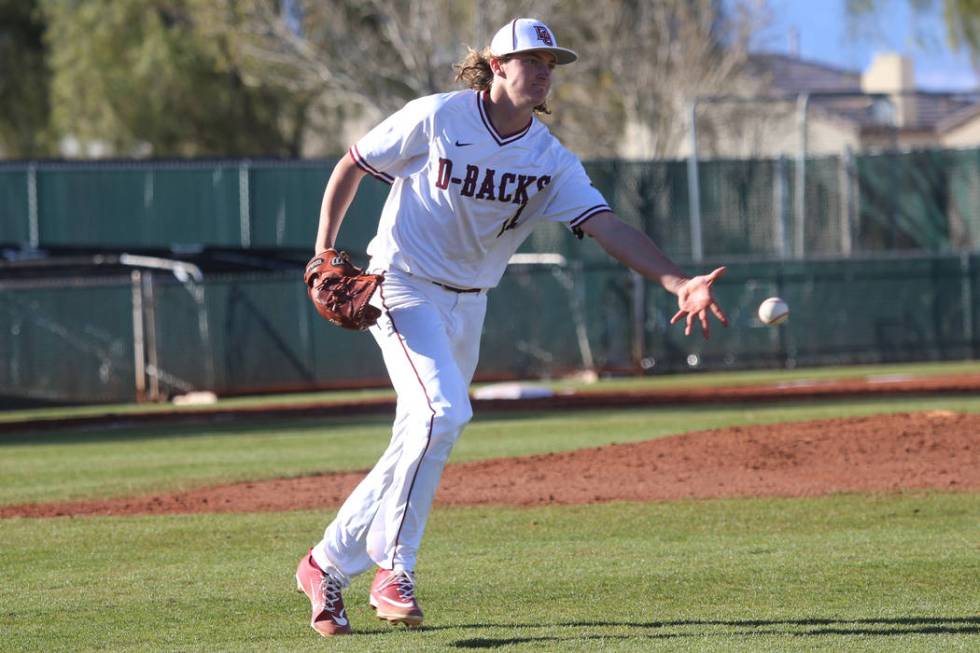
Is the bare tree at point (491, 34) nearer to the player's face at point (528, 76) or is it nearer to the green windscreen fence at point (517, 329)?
the green windscreen fence at point (517, 329)

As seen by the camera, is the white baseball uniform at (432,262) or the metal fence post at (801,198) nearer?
the white baseball uniform at (432,262)

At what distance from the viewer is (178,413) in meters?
15.7

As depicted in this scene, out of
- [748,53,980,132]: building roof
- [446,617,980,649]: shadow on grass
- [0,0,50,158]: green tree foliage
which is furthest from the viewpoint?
[0,0,50,158]: green tree foliage

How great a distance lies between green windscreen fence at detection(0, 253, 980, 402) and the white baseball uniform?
14068 mm

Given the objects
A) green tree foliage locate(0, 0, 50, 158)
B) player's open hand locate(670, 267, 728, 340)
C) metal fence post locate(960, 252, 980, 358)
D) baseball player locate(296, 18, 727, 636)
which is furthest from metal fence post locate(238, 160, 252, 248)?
player's open hand locate(670, 267, 728, 340)

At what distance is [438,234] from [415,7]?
75.3ft

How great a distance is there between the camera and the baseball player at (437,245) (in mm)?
4844

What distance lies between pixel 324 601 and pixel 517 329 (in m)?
15.1

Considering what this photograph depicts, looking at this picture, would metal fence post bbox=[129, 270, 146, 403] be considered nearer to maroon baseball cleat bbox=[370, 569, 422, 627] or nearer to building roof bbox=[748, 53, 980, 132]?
maroon baseball cleat bbox=[370, 569, 422, 627]

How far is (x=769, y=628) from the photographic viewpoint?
15.6 ft

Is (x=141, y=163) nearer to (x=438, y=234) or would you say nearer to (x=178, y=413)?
(x=178, y=413)

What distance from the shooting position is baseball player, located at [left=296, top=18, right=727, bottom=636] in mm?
4844

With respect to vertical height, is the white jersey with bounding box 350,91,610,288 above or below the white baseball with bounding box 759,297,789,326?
above

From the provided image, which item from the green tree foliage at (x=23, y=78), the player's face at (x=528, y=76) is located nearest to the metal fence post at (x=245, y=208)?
the green tree foliage at (x=23, y=78)
